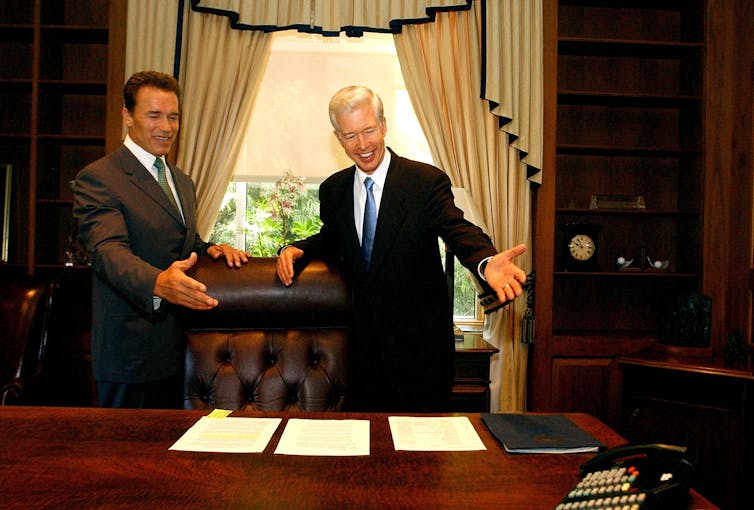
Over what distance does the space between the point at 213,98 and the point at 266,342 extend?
2.41m

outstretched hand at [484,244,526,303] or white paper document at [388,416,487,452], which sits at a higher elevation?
outstretched hand at [484,244,526,303]

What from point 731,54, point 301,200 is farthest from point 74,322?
point 731,54

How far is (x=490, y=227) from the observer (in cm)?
362

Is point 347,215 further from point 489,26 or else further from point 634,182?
point 634,182

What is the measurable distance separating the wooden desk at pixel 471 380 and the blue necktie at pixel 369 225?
3.74ft

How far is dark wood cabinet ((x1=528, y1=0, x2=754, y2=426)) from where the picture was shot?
3479 millimetres

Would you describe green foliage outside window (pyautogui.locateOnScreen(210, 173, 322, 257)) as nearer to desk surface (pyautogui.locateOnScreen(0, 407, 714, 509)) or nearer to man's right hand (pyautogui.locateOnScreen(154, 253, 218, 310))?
man's right hand (pyautogui.locateOnScreen(154, 253, 218, 310))

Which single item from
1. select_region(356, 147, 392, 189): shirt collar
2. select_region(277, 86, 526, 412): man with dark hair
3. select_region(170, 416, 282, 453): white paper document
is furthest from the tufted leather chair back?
select_region(356, 147, 392, 189): shirt collar

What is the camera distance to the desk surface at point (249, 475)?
92cm

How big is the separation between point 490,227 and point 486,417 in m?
2.36

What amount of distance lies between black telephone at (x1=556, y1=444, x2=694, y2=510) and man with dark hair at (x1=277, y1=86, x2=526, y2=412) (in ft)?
2.98

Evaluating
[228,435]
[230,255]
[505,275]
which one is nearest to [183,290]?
[230,255]

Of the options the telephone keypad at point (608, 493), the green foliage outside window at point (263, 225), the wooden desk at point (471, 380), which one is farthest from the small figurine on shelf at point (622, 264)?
the telephone keypad at point (608, 493)

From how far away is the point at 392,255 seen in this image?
1.99 meters
